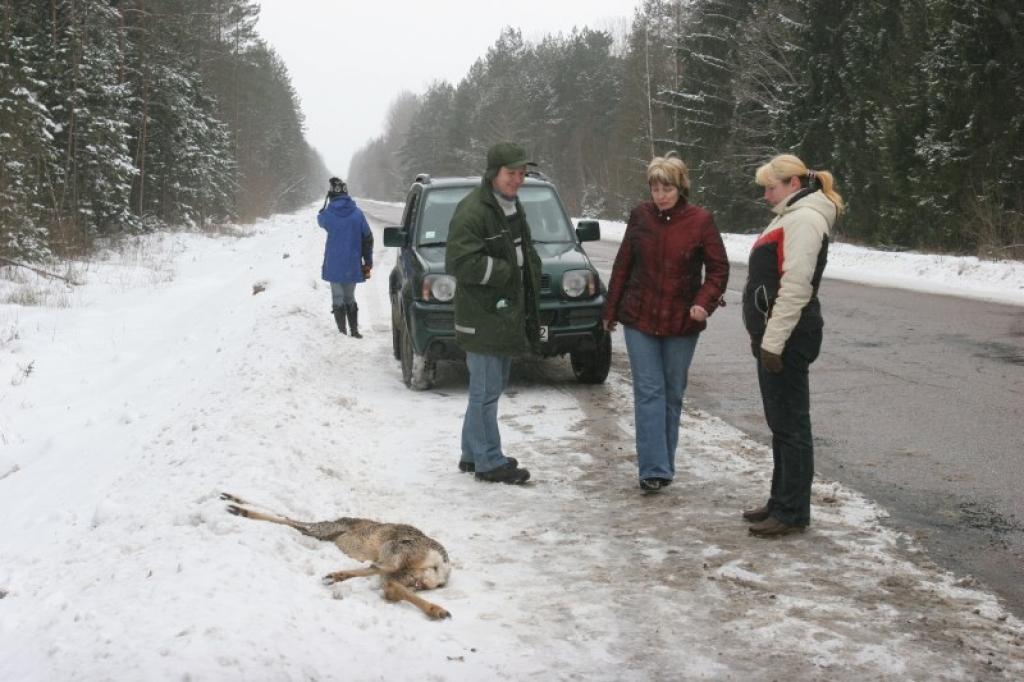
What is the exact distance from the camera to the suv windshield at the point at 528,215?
9172 millimetres

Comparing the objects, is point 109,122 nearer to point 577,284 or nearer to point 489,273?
point 577,284

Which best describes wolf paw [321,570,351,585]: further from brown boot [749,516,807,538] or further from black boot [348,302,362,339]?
black boot [348,302,362,339]

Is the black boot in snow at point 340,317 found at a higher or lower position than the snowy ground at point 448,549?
higher

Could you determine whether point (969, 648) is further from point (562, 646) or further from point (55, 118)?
point (55, 118)

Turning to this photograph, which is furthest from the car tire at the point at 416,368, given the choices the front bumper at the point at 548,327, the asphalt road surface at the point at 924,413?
the asphalt road surface at the point at 924,413

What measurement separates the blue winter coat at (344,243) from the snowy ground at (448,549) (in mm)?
2679

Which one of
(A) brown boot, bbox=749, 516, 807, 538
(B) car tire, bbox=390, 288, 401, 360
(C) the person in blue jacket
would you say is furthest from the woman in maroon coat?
(C) the person in blue jacket

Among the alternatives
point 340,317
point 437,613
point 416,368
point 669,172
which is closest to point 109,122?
point 340,317

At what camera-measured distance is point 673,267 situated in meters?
5.49

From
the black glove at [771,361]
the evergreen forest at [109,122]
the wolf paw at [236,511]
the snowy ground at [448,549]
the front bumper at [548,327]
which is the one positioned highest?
the evergreen forest at [109,122]

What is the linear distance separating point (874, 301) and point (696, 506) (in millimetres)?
10062

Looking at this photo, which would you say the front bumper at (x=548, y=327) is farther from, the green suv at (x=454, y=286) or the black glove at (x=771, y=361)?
the black glove at (x=771, y=361)

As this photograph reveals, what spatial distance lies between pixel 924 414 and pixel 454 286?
4.14 meters

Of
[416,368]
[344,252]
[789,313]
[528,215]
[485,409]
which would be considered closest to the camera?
[789,313]
